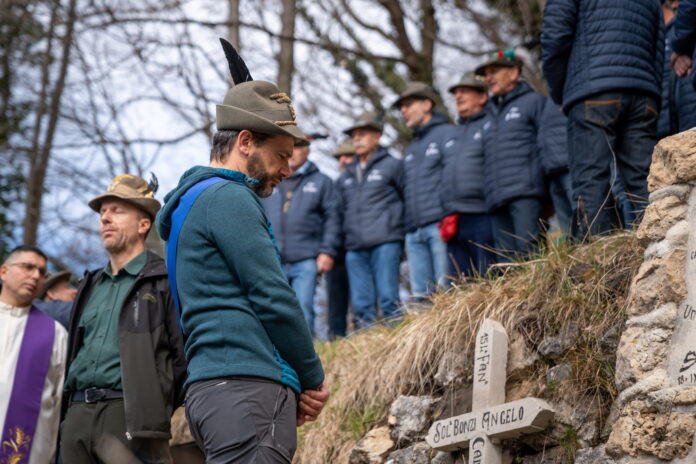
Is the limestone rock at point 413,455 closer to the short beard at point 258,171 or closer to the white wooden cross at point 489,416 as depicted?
the white wooden cross at point 489,416

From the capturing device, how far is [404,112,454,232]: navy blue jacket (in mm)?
7844

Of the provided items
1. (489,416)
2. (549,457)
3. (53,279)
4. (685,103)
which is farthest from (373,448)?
(53,279)

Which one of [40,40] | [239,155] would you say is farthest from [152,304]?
[40,40]

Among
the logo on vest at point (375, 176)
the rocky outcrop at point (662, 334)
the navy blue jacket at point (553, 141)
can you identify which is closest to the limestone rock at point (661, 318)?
the rocky outcrop at point (662, 334)

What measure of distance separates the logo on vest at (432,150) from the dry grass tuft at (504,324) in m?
2.11

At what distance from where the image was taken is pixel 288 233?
8.72 meters

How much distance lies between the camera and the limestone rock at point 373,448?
5297 mm

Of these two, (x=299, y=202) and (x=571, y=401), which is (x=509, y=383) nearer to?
(x=571, y=401)

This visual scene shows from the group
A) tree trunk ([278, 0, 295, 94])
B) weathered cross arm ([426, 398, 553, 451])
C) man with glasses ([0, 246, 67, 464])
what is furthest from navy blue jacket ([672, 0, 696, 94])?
tree trunk ([278, 0, 295, 94])

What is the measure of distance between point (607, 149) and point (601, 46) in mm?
657

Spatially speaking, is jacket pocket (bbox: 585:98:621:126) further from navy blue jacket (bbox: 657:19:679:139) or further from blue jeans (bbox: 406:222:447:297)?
blue jeans (bbox: 406:222:447:297)

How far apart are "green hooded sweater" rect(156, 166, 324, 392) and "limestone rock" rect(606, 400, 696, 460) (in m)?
1.29

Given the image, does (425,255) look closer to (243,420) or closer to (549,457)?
(549,457)

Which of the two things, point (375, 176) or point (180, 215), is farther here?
point (375, 176)
